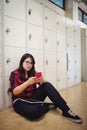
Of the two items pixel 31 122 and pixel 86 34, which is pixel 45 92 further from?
pixel 86 34

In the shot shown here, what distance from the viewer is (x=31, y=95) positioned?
2.22 m

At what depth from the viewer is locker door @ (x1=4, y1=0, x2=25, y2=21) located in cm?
242

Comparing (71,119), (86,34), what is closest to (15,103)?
(71,119)

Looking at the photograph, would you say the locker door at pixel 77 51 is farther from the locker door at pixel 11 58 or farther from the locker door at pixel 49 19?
the locker door at pixel 11 58

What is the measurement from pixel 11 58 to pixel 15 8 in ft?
2.53

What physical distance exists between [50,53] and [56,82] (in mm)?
703

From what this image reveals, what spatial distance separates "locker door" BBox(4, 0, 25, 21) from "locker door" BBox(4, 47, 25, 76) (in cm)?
51

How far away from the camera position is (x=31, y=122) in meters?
1.90

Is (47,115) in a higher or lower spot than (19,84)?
lower

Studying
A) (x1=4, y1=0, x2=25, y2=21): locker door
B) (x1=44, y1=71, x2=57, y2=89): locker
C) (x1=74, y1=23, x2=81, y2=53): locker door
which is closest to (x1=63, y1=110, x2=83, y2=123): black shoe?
(x1=44, y1=71, x2=57, y2=89): locker

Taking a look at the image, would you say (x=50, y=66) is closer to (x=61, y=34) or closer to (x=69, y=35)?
(x=61, y=34)

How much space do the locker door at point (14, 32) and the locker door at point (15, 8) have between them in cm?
9

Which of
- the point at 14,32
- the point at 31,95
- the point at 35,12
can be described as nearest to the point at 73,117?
the point at 31,95

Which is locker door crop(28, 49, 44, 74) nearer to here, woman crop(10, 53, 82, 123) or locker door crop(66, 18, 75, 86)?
woman crop(10, 53, 82, 123)
